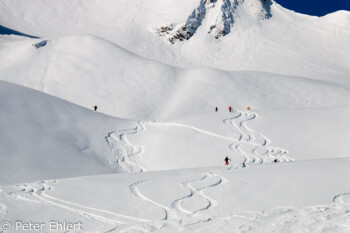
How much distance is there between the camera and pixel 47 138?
71.1 feet

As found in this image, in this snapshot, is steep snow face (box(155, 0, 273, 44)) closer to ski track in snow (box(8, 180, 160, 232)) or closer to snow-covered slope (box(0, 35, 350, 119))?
snow-covered slope (box(0, 35, 350, 119))

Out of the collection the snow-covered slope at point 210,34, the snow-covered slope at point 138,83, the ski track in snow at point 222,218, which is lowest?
the ski track in snow at point 222,218

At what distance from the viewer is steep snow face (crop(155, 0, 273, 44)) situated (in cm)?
7631

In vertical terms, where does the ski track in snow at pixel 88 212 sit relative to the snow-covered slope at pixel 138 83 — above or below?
below

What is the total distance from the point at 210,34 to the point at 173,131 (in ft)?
180

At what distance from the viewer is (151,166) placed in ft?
71.7

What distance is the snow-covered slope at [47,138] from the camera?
18.5m

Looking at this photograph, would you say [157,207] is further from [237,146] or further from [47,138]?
[237,146]

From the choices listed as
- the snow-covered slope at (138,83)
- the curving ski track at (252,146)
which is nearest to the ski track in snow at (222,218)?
the curving ski track at (252,146)

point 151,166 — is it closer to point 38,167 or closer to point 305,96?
point 38,167

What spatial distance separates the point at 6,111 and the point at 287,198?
18.5m

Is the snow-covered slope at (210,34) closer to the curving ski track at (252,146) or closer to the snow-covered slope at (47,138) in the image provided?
the curving ski track at (252,146)

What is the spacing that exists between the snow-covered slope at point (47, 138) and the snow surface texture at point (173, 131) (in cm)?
10

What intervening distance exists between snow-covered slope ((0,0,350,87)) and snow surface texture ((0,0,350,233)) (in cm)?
47
